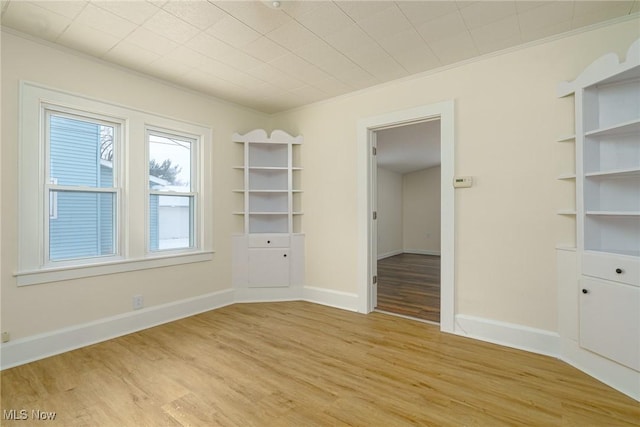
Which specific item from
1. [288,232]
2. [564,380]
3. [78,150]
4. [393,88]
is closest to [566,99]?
[393,88]

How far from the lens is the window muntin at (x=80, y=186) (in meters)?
2.59

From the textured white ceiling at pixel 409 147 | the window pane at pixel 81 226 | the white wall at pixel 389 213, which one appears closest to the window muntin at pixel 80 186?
the window pane at pixel 81 226

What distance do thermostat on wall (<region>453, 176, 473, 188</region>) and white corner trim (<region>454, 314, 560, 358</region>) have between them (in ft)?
4.10

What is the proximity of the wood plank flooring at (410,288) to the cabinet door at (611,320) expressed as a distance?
1.30 metres

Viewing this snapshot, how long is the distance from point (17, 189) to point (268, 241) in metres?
2.43

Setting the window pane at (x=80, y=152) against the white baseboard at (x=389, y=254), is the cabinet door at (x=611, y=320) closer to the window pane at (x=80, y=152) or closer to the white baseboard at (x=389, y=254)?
the window pane at (x=80, y=152)

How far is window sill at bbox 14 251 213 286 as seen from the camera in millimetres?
2410

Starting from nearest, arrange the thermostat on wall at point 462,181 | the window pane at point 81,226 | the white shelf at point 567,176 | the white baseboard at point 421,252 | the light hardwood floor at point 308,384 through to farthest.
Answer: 1. the light hardwood floor at point 308,384
2. the white shelf at point 567,176
3. the window pane at point 81,226
4. the thermostat on wall at point 462,181
5. the white baseboard at point 421,252

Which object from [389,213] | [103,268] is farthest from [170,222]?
[389,213]

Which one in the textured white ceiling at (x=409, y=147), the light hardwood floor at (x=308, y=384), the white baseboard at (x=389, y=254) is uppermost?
the textured white ceiling at (x=409, y=147)

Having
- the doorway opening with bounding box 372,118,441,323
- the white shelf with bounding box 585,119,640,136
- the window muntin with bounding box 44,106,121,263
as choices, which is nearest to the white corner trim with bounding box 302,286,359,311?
the doorway opening with bounding box 372,118,441,323

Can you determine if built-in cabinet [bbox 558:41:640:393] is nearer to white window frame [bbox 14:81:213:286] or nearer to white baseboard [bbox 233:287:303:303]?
white baseboard [bbox 233:287:303:303]

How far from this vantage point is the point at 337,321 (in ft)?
10.6

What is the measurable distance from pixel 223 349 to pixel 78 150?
2263mm
